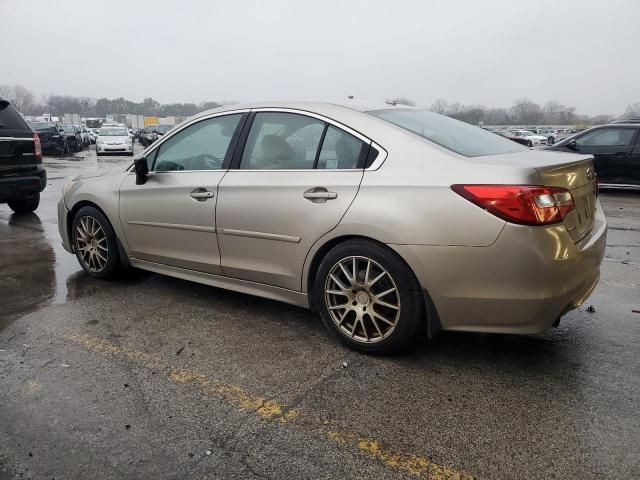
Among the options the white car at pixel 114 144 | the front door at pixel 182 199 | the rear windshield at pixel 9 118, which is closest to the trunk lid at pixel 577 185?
the front door at pixel 182 199

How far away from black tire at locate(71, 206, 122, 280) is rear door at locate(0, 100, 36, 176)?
137 inches

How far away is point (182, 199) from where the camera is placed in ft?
13.3

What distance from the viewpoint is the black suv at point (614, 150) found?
10836mm

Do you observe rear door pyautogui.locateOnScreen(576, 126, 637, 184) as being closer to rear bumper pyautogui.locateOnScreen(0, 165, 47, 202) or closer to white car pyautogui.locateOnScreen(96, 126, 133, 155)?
rear bumper pyautogui.locateOnScreen(0, 165, 47, 202)

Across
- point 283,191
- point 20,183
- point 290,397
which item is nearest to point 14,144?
point 20,183

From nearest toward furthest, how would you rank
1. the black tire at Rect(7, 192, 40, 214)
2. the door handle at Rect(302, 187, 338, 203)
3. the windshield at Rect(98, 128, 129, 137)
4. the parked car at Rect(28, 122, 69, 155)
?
the door handle at Rect(302, 187, 338, 203) → the black tire at Rect(7, 192, 40, 214) → the parked car at Rect(28, 122, 69, 155) → the windshield at Rect(98, 128, 129, 137)

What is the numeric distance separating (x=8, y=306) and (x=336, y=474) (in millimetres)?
3349

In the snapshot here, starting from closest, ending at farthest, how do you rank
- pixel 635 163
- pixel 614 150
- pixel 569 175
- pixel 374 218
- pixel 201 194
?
→ 1. pixel 569 175
2. pixel 374 218
3. pixel 201 194
4. pixel 635 163
5. pixel 614 150

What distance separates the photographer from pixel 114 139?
88.0 ft

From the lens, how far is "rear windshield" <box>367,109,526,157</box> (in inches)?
129

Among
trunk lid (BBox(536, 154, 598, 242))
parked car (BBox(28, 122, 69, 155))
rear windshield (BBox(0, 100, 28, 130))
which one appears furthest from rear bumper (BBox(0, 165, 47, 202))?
parked car (BBox(28, 122, 69, 155))

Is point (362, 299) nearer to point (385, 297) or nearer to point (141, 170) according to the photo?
point (385, 297)

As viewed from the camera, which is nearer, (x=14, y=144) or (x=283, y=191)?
(x=283, y=191)

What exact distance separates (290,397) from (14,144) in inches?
268
